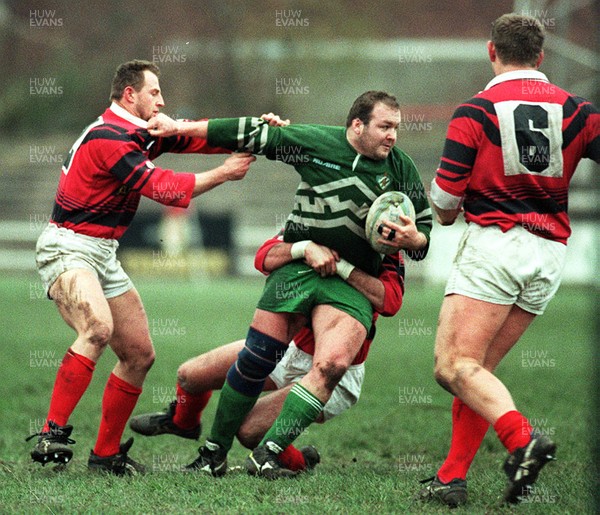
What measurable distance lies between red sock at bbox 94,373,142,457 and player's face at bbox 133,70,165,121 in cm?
147

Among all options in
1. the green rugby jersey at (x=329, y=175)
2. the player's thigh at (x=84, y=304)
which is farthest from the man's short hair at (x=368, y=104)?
the player's thigh at (x=84, y=304)

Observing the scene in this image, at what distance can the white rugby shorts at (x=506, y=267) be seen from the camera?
486 centimetres

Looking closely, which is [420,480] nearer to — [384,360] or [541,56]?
[541,56]

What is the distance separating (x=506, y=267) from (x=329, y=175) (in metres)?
1.14

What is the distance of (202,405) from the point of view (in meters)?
6.09

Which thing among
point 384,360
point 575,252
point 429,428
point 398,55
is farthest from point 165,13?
point 429,428

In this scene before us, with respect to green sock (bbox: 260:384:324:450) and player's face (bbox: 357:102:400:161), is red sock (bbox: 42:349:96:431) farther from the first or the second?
player's face (bbox: 357:102:400:161)

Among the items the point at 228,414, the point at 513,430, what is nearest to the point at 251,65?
the point at 228,414

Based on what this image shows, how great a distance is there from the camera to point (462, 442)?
5.04 meters

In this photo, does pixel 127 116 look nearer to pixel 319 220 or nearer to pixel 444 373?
pixel 319 220

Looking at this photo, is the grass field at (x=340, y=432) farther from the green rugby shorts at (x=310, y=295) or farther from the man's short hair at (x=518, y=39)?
the man's short hair at (x=518, y=39)

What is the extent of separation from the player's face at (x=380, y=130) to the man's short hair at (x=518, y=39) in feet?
2.31

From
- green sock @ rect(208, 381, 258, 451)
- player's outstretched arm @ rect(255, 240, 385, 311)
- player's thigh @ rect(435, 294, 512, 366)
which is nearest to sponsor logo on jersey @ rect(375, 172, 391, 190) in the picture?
player's outstretched arm @ rect(255, 240, 385, 311)

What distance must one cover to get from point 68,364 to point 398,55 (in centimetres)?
2822
